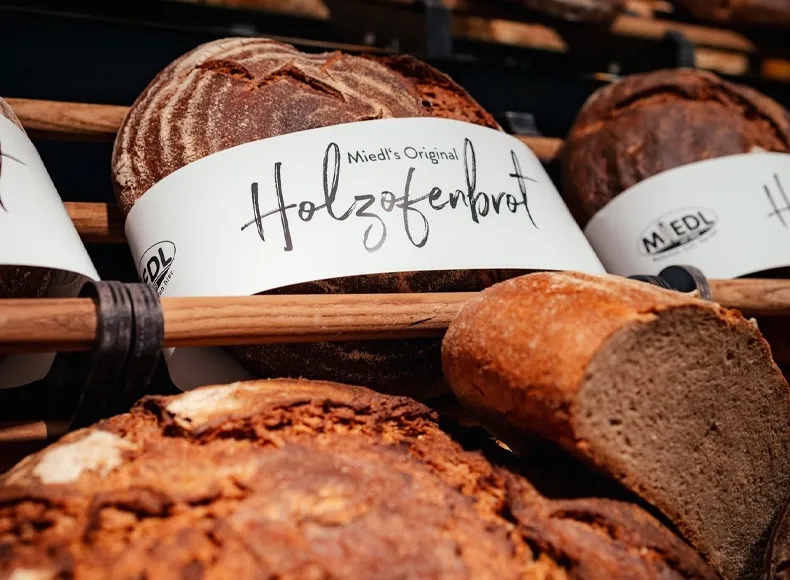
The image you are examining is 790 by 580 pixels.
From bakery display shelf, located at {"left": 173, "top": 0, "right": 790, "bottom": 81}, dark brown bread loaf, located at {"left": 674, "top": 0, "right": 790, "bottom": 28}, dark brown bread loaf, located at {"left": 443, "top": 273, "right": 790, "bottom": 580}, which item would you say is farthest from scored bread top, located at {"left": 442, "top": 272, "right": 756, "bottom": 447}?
dark brown bread loaf, located at {"left": 674, "top": 0, "right": 790, "bottom": 28}

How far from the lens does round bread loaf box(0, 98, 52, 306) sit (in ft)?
2.60

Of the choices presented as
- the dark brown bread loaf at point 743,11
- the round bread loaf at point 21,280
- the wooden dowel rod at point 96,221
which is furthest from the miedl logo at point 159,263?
the dark brown bread loaf at point 743,11

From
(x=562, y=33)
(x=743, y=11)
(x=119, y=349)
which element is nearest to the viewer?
(x=119, y=349)

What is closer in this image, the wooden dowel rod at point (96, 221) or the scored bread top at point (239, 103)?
the scored bread top at point (239, 103)

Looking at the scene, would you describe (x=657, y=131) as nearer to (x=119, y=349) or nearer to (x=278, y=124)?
(x=278, y=124)

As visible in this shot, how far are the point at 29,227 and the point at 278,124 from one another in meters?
0.33

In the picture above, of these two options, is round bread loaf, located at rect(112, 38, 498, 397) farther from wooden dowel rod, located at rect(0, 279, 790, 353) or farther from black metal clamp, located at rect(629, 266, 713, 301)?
black metal clamp, located at rect(629, 266, 713, 301)

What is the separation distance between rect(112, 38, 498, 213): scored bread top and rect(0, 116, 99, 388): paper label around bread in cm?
13

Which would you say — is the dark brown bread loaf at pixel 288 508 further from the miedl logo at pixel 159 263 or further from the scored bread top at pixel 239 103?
the scored bread top at pixel 239 103

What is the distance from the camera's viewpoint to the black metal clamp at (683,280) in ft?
3.21

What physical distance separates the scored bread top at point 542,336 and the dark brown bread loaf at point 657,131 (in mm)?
605

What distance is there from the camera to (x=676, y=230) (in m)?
1.16

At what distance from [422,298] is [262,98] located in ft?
1.14

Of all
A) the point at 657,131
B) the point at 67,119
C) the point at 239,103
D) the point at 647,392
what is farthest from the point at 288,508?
the point at 657,131
